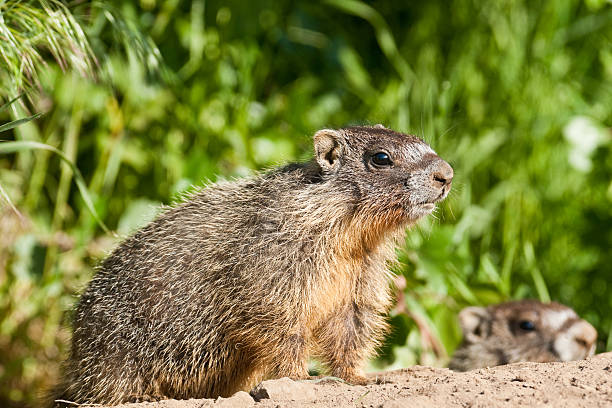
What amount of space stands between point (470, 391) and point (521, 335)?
8.71 ft

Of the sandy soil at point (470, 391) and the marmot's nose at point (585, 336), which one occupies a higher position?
the sandy soil at point (470, 391)

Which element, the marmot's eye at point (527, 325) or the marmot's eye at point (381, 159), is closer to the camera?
the marmot's eye at point (381, 159)

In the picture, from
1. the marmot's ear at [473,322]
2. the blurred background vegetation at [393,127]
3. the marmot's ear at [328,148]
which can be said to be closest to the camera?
the marmot's ear at [328,148]

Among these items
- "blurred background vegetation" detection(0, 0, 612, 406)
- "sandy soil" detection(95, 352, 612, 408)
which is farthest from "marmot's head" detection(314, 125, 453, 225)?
"blurred background vegetation" detection(0, 0, 612, 406)

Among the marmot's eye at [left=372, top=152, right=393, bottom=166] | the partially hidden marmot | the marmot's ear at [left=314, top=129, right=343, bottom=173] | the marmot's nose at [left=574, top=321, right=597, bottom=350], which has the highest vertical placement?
the marmot's ear at [left=314, top=129, right=343, bottom=173]

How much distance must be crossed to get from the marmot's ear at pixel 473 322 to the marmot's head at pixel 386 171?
5.77ft

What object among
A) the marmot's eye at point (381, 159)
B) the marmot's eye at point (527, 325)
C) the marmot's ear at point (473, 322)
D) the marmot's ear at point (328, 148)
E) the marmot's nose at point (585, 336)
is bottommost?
the marmot's nose at point (585, 336)

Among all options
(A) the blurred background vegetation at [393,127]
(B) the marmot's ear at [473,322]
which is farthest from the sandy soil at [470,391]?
(A) the blurred background vegetation at [393,127]

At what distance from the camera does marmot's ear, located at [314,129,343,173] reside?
399cm

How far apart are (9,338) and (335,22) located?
12.5 feet

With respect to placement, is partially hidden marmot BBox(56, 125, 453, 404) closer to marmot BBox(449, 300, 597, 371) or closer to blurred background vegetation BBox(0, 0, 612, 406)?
blurred background vegetation BBox(0, 0, 612, 406)

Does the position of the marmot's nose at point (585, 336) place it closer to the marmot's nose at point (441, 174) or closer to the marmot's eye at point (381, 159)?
the marmot's nose at point (441, 174)

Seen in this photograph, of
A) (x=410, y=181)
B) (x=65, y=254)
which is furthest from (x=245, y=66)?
(x=410, y=181)

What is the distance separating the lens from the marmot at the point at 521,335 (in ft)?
16.8
